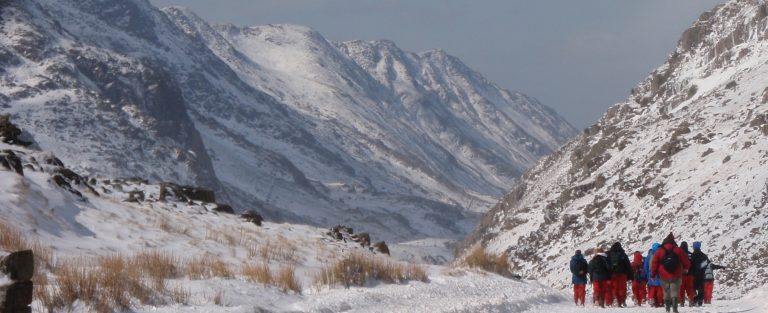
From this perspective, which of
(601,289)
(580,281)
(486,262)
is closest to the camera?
(601,289)

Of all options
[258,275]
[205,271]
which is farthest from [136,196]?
[258,275]

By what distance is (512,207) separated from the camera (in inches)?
5615

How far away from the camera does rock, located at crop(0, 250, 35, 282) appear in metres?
9.77

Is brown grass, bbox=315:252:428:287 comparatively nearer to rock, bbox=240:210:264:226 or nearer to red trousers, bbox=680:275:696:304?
red trousers, bbox=680:275:696:304

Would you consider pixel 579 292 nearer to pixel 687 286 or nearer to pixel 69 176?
pixel 687 286

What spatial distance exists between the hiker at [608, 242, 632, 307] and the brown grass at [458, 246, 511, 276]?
4.47m

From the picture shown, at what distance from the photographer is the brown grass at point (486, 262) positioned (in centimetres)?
2545

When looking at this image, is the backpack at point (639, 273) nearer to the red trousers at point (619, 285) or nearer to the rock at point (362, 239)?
the red trousers at point (619, 285)

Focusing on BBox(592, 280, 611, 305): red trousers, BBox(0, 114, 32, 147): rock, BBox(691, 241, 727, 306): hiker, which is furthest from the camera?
BBox(0, 114, 32, 147): rock

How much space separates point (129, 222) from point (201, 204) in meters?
9.81

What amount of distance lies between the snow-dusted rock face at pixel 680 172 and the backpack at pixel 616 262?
31211mm

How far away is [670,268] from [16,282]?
13.2 metres

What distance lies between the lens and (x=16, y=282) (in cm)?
980

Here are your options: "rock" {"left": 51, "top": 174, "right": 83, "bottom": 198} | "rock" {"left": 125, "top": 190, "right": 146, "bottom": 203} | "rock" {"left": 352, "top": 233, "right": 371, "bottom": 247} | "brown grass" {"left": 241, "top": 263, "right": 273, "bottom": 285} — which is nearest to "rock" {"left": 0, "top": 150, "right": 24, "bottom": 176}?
"rock" {"left": 51, "top": 174, "right": 83, "bottom": 198}
